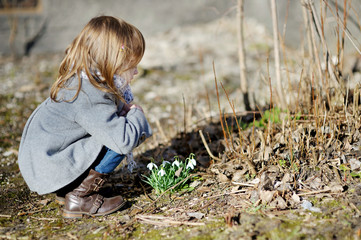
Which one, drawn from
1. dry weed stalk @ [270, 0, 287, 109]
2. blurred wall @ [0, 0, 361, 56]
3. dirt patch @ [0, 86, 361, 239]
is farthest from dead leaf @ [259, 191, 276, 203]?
blurred wall @ [0, 0, 361, 56]

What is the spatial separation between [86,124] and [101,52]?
1.36 ft

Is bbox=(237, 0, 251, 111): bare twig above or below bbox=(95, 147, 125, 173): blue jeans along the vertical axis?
above

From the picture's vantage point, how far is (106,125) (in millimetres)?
1984

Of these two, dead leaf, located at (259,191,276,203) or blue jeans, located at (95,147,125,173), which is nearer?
dead leaf, located at (259,191,276,203)

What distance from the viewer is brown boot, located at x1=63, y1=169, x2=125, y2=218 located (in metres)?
2.12

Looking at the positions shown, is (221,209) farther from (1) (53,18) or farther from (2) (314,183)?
(1) (53,18)

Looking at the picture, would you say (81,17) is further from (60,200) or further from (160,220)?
(160,220)

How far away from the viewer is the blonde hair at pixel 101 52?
203 centimetres

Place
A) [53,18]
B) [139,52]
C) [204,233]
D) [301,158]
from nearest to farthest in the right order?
[204,233]
[139,52]
[301,158]
[53,18]

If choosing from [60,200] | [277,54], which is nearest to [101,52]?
[60,200]

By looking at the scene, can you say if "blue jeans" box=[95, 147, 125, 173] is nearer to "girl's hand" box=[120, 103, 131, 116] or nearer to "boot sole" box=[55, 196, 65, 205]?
"girl's hand" box=[120, 103, 131, 116]

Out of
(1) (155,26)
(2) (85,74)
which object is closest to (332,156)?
(2) (85,74)

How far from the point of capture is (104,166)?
83.9 inches

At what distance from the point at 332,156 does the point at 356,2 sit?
2630mm
